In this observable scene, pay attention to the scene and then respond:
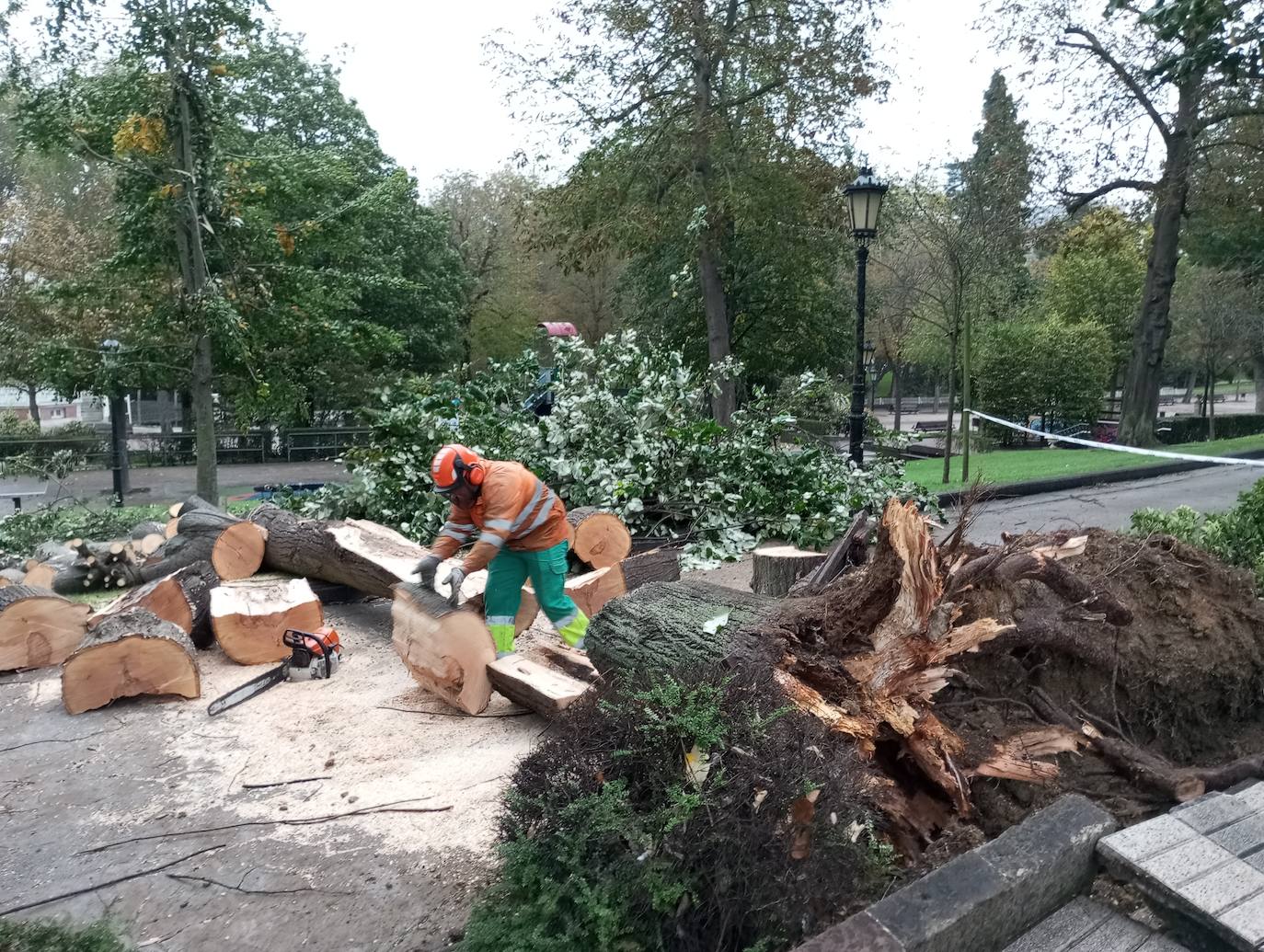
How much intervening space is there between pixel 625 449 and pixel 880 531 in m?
5.14

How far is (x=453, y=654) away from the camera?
16.6ft

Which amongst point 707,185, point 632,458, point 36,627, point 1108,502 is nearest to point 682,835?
point 36,627

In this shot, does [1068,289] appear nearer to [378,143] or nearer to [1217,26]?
[378,143]

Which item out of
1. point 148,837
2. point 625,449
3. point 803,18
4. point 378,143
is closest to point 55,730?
point 148,837

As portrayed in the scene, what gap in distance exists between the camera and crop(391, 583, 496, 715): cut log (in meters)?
5.04

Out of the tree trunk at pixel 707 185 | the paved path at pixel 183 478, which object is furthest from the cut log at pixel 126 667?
the paved path at pixel 183 478

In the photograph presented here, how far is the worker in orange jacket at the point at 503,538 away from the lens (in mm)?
5320

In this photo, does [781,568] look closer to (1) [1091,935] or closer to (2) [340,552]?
(2) [340,552]

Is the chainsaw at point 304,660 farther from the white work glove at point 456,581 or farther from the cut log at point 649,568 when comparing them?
the cut log at point 649,568

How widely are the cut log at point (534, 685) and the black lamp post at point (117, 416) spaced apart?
1147 centimetres

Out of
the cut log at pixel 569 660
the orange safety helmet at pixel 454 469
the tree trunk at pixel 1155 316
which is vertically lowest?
the cut log at pixel 569 660

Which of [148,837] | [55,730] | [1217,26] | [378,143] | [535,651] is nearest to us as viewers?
[148,837]

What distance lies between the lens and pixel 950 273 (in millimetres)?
16391

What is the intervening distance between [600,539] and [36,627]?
4.12 m
